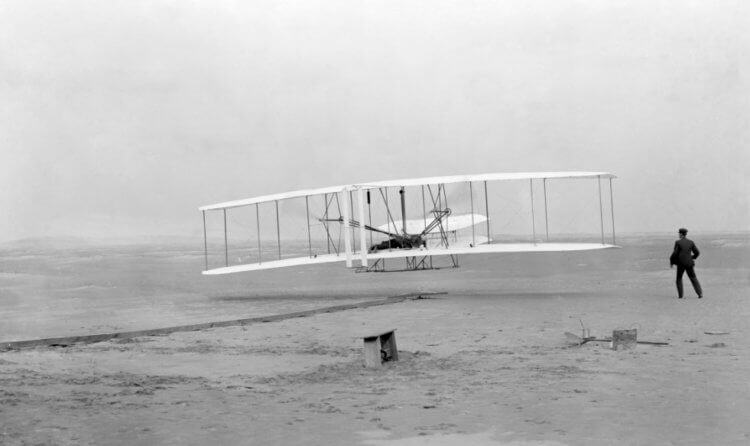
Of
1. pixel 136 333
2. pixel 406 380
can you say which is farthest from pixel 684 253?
pixel 136 333

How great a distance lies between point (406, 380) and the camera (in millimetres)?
10602

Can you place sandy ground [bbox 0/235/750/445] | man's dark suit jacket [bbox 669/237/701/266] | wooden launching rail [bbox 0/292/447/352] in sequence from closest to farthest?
1. sandy ground [bbox 0/235/750/445]
2. wooden launching rail [bbox 0/292/447/352]
3. man's dark suit jacket [bbox 669/237/701/266]

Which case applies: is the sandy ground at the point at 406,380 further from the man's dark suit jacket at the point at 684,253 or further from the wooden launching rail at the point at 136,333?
the man's dark suit jacket at the point at 684,253

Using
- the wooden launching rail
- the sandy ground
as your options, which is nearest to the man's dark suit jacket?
the sandy ground

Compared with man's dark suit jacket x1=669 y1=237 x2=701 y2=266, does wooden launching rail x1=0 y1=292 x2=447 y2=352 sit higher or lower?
lower

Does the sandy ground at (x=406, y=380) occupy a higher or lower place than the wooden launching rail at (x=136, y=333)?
lower

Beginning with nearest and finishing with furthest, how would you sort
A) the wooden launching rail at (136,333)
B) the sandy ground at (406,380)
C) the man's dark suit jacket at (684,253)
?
the sandy ground at (406,380)
the wooden launching rail at (136,333)
the man's dark suit jacket at (684,253)

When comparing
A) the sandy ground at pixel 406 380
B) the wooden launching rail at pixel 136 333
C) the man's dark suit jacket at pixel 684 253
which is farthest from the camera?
the man's dark suit jacket at pixel 684 253

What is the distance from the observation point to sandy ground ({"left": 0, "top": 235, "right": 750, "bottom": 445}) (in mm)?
8023

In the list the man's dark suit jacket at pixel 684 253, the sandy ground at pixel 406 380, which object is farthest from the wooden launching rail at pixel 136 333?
the man's dark suit jacket at pixel 684 253

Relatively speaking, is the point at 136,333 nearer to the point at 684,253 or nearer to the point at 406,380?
the point at 406,380

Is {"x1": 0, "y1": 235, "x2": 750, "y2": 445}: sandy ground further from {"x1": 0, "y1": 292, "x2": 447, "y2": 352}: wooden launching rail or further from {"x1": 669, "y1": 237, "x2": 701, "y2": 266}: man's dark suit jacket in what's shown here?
{"x1": 669, "y1": 237, "x2": 701, "y2": 266}: man's dark suit jacket

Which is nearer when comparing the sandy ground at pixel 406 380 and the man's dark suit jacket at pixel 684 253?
the sandy ground at pixel 406 380

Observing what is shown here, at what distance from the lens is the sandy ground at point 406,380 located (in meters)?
8.02
